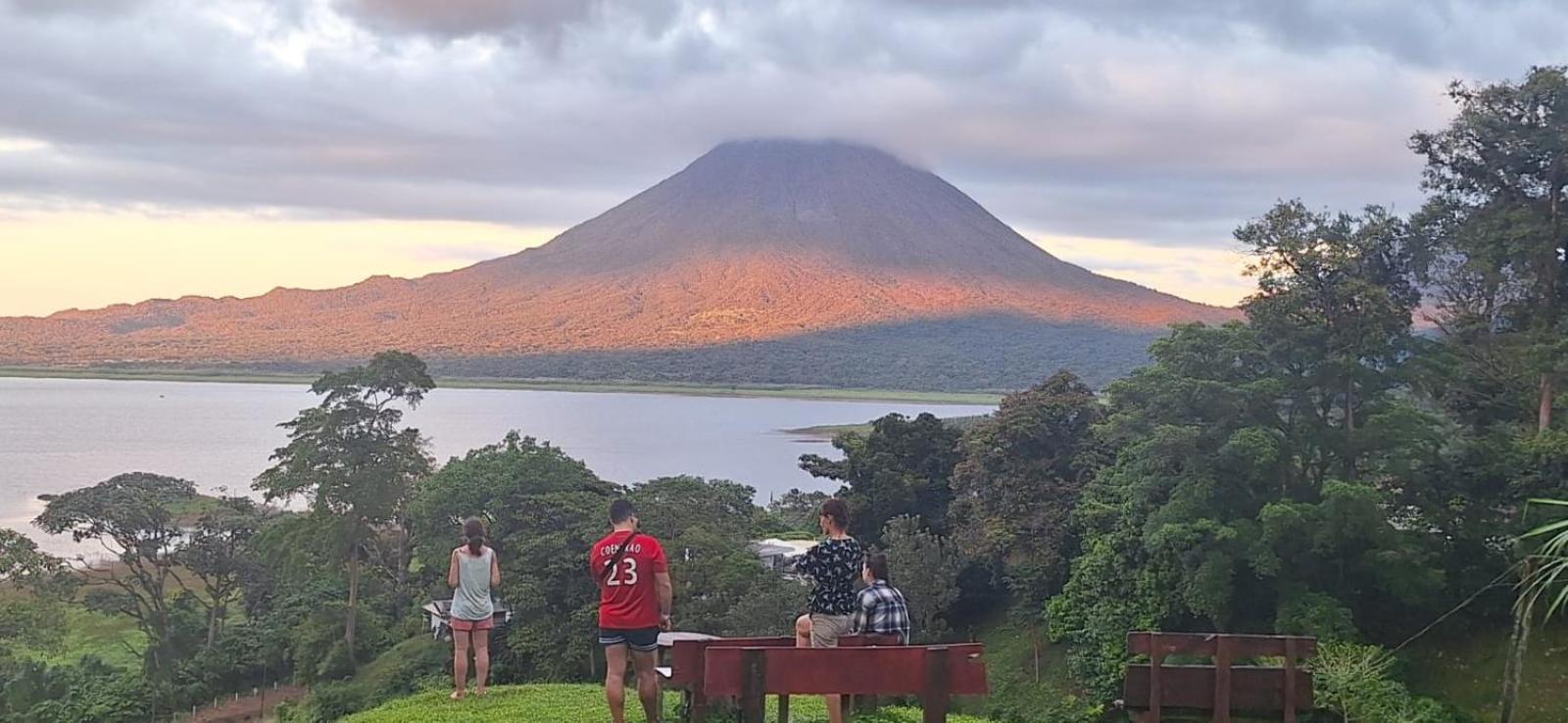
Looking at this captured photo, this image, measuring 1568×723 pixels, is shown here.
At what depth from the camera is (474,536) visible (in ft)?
22.5

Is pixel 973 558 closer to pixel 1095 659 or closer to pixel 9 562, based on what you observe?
pixel 1095 659

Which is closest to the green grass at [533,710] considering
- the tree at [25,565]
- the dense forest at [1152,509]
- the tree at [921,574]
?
the dense forest at [1152,509]

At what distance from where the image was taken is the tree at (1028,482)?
67.1 ft

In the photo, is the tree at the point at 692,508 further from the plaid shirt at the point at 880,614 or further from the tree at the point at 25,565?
the plaid shirt at the point at 880,614

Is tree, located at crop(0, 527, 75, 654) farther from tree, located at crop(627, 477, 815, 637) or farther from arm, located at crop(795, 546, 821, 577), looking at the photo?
arm, located at crop(795, 546, 821, 577)

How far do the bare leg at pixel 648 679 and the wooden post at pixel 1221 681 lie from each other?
2762 mm

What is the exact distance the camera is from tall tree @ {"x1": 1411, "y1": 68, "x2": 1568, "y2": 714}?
1591cm

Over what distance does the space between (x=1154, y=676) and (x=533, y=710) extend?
3.46m

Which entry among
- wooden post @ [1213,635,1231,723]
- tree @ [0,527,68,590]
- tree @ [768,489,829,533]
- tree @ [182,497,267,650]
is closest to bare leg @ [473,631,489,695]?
wooden post @ [1213,635,1231,723]

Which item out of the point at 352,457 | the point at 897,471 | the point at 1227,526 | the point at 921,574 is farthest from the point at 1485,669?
the point at 352,457

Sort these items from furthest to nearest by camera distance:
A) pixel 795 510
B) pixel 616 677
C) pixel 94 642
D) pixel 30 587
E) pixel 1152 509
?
1. pixel 795 510
2. pixel 94 642
3. pixel 30 587
4. pixel 1152 509
5. pixel 616 677

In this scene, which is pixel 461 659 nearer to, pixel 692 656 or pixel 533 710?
pixel 533 710

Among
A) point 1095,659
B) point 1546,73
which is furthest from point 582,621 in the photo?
point 1546,73

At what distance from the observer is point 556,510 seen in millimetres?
18938
